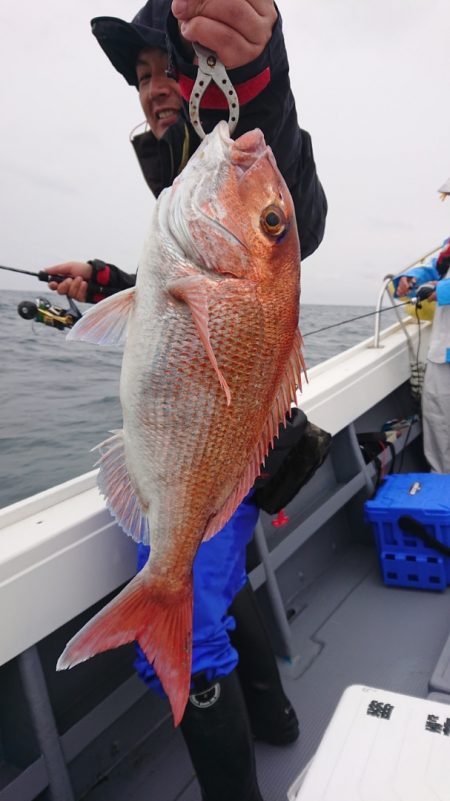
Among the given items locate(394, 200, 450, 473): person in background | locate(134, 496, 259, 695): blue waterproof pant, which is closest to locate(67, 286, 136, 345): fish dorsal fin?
locate(134, 496, 259, 695): blue waterproof pant

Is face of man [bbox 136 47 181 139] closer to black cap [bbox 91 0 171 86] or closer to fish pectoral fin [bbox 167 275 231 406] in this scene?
black cap [bbox 91 0 171 86]

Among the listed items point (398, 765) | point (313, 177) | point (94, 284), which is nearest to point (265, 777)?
point (398, 765)

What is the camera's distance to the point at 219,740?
4.85 ft

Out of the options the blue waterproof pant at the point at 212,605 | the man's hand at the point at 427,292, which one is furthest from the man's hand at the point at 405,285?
the blue waterproof pant at the point at 212,605

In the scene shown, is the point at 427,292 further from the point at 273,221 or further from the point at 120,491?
the point at 120,491

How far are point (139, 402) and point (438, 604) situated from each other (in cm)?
218

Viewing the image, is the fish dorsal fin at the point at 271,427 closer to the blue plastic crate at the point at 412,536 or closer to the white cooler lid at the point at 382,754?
the white cooler lid at the point at 382,754

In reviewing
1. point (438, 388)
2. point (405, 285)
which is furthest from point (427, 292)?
point (438, 388)

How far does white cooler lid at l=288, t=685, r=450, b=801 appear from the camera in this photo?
1.05 metres

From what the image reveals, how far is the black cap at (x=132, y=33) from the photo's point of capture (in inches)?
65.5

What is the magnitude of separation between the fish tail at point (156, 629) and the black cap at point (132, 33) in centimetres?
154

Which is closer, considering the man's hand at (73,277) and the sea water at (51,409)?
the man's hand at (73,277)

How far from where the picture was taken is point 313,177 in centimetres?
164

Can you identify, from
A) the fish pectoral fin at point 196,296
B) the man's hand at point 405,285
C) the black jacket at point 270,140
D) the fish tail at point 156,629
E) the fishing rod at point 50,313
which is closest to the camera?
the fish pectoral fin at point 196,296
